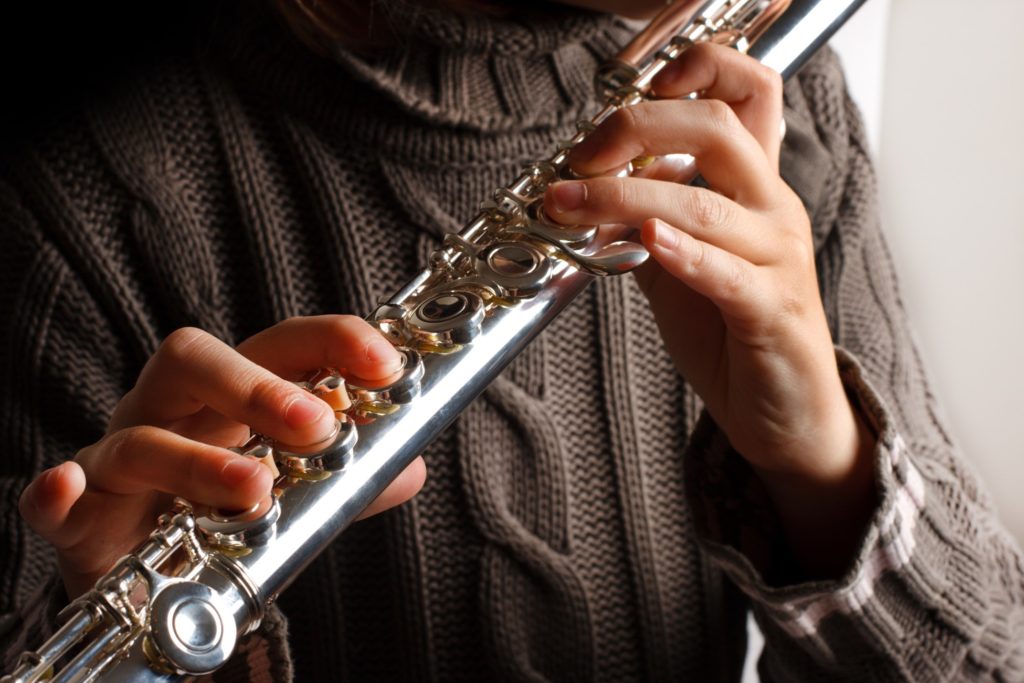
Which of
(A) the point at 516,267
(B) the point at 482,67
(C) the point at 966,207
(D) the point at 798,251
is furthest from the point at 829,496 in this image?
(C) the point at 966,207

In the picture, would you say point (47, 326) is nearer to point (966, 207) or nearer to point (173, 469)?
point (173, 469)

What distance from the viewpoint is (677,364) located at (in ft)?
2.13

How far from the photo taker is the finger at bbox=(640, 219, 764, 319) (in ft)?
1.50

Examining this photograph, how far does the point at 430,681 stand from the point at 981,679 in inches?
15.1

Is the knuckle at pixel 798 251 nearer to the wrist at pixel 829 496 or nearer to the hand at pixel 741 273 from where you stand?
the hand at pixel 741 273

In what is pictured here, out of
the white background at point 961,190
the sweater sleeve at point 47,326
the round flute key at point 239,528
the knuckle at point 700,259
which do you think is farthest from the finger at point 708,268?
the white background at point 961,190

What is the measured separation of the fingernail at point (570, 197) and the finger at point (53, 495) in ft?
0.82

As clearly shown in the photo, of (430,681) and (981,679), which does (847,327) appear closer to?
(981,679)

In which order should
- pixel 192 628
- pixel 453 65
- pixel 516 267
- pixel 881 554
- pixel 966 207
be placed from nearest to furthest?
1. pixel 192 628
2. pixel 516 267
3. pixel 881 554
4. pixel 453 65
5. pixel 966 207

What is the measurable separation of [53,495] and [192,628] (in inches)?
3.9

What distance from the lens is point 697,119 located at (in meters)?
0.50

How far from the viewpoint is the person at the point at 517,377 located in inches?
24.5

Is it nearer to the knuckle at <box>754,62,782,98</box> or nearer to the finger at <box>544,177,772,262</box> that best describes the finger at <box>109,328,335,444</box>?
the finger at <box>544,177,772,262</box>

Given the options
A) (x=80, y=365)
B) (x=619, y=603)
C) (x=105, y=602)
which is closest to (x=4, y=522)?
(x=80, y=365)
